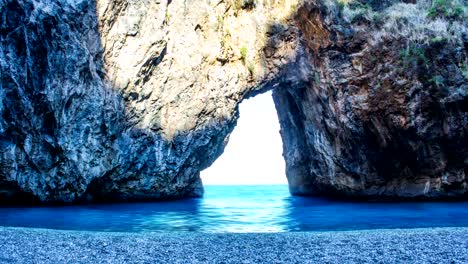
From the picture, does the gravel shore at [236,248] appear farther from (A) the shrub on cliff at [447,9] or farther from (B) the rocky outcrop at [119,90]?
(A) the shrub on cliff at [447,9]

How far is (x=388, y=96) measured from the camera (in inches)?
787

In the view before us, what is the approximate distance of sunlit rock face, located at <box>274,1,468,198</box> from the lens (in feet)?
63.2

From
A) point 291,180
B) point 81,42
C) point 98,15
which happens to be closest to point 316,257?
point 81,42

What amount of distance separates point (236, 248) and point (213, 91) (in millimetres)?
14282

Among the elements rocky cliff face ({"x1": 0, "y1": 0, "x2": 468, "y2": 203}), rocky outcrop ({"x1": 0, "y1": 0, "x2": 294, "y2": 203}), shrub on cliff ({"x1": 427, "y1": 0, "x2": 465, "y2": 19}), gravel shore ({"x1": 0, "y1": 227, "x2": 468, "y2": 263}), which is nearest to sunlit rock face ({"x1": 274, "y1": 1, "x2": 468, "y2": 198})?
rocky cliff face ({"x1": 0, "y1": 0, "x2": 468, "y2": 203})

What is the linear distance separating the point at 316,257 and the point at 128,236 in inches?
145

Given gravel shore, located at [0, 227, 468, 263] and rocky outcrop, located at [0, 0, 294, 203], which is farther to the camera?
rocky outcrop, located at [0, 0, 294, 203]

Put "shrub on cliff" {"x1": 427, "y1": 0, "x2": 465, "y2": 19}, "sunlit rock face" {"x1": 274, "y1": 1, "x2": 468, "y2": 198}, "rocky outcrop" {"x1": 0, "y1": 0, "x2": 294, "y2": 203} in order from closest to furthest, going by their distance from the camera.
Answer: "rocky outcrop" {"x1": 0, "y1": 0, "x2": 294, "y2": 203}
"sunlit rock face" {"x1": 274, "y1": 1, "x2": 468, "y2": 198}
"shrub on cliff" {"x1": 427, "y1": 0, "x2": 465, "y2": 19}

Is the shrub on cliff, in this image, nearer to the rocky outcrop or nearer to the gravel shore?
the rocky outcrop

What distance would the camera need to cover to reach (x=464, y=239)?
7.44 meters

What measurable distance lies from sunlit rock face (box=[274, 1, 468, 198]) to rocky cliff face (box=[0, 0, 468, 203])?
0.05 meters

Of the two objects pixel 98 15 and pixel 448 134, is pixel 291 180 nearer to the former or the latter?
pixel 448 134

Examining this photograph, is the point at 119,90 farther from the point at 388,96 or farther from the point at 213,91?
the point at 388,96

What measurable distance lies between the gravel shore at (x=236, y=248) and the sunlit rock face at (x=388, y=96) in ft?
41.7
